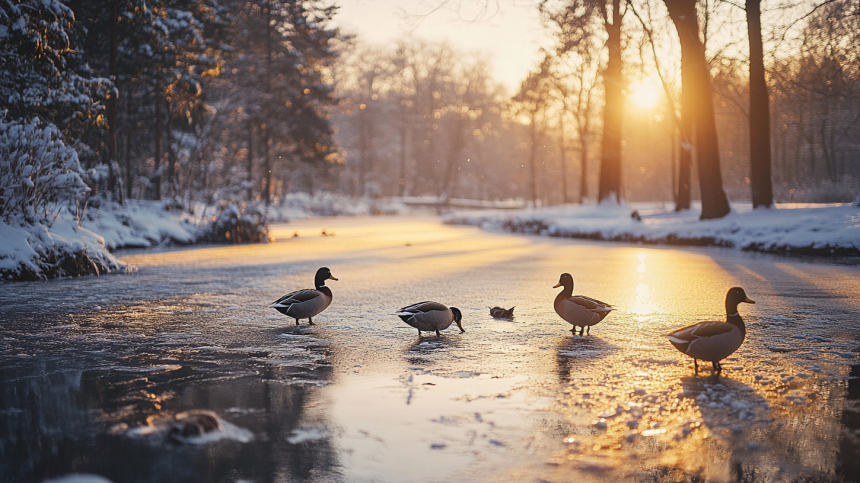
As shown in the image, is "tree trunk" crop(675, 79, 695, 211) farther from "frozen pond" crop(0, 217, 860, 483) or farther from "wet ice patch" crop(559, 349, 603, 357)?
"wet ice patch" crop(559, 349, 603, 357)

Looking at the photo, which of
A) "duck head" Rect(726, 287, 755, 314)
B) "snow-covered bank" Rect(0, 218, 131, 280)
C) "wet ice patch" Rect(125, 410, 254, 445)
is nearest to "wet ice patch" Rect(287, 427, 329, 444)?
"wet ice patch" Rect(125, 410, 254, 445)

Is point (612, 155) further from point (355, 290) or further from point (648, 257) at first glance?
point (355, 290)

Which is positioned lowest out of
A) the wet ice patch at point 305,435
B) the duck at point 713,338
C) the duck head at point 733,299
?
the wet ice patch at point 305,435

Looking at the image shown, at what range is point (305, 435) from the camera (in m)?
3.74

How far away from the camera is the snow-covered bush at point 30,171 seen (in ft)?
37.6

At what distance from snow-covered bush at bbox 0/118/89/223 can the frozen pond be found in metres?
2.84

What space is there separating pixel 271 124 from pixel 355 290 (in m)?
26.5

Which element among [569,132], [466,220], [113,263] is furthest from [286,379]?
[569,132]

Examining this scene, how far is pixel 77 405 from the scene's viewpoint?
4.27m

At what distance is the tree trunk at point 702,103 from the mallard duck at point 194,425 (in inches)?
732

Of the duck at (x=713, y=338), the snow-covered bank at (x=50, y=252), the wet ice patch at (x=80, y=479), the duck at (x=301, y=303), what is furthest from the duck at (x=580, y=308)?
the snow-covered bank at (x=50, y=252)

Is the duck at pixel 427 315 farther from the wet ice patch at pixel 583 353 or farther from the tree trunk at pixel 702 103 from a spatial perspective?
the tree trunk at pixel 702 103

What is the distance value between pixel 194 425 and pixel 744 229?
1805 cm

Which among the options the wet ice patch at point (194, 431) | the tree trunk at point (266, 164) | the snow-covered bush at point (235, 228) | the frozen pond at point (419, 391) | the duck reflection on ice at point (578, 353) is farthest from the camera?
the tree trunk at point (266, 164)
